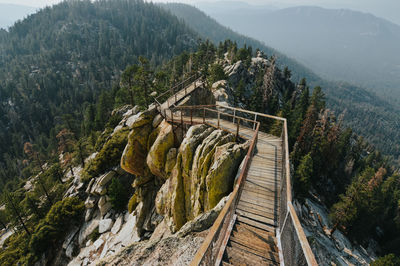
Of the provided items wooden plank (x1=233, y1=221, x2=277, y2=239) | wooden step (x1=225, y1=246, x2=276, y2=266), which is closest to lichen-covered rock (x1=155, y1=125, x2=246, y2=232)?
wooden plank (x1=233, y1=221, x2=277, y2=239)

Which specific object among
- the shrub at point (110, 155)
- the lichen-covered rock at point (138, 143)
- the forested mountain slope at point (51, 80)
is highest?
the lichen-covered rock at point (138, 143)

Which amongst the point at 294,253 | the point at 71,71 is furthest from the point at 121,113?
the point at 71,71

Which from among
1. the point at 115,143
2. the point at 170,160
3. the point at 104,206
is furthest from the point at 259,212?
the point at 115,143

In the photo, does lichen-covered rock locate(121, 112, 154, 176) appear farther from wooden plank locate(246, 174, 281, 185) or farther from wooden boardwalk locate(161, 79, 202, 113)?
wooden plank locate(246, 174, 281, 185)

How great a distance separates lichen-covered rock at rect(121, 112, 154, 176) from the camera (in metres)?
18.7

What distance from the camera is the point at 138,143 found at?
742 inches

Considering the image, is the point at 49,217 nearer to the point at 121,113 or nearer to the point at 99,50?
the point at 121,113

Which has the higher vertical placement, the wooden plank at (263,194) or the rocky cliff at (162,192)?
the wooden plank at (263,194)

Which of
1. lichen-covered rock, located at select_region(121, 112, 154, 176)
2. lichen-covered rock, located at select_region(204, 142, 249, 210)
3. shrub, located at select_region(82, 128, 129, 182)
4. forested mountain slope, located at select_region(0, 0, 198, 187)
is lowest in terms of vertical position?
forested mountain slope, located at select_region(0, 0, 198, 187)

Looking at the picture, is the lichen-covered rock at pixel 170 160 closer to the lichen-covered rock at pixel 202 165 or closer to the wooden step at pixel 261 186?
the lichen-covered rock at pixel 202 165

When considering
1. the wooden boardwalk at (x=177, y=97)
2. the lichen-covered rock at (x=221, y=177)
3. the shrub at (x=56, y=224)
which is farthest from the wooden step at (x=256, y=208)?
the shrub at (x=56, y=224)

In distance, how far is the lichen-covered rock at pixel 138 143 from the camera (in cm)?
1870

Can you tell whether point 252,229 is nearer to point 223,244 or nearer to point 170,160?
point 223,244

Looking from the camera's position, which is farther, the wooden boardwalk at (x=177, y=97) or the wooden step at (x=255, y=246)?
the wooden boardwalk at (x=177, y=97)
